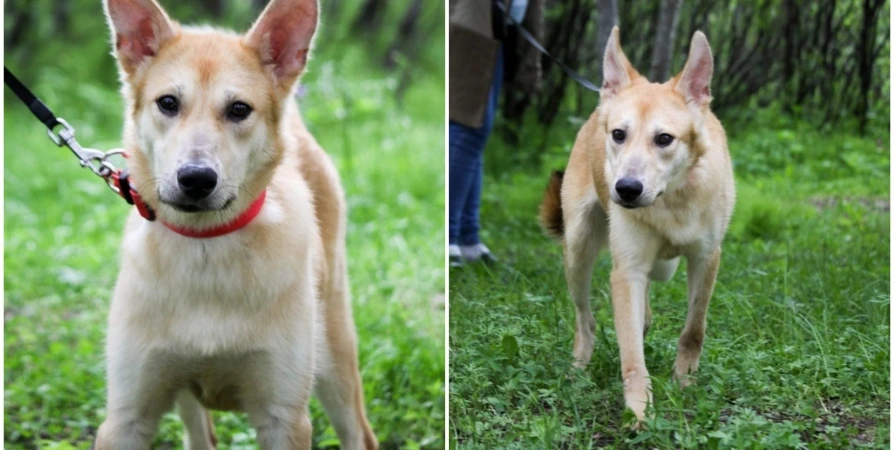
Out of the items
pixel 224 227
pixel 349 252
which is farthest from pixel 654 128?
pixel 349 252

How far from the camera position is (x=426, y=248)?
600 centimetres

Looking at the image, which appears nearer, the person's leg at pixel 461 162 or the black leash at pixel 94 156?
the black leash at pixel 94 156

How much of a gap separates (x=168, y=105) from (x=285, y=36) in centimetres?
37

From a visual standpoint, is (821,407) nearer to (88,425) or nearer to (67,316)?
(88,425)

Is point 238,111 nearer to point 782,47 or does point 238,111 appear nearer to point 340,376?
point 340,376

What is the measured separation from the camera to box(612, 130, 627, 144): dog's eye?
10.1 ft

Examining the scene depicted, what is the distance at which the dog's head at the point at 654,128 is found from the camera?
9.73 ft

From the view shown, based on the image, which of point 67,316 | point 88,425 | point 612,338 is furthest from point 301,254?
point 67,316

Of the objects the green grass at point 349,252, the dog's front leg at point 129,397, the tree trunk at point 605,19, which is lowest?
the green grass at point 349,252

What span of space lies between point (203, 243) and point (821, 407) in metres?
1.64

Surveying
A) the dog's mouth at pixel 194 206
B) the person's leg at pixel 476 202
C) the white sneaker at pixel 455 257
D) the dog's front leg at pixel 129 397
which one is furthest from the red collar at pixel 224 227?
the person's leg at pixel 476 202

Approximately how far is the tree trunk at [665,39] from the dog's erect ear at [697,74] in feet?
1.21

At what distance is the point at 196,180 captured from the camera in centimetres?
257

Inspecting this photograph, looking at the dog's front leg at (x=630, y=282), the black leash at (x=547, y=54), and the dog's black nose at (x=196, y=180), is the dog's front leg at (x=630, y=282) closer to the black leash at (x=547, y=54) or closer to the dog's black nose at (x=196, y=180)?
the black leash at (x=547, y=54)
